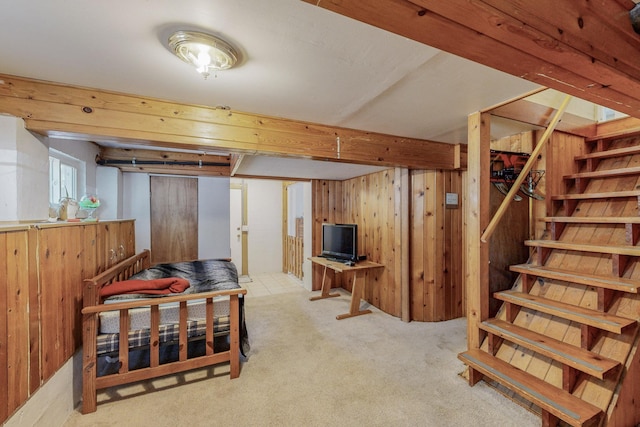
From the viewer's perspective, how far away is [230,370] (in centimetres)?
226

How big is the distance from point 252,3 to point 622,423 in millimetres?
2898

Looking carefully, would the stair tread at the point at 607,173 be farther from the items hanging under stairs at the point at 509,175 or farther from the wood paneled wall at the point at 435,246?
the wood paneled wall at the point at 435,246

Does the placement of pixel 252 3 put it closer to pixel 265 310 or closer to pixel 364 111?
pixel 364 111

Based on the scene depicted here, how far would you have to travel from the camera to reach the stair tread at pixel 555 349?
1.55 meters

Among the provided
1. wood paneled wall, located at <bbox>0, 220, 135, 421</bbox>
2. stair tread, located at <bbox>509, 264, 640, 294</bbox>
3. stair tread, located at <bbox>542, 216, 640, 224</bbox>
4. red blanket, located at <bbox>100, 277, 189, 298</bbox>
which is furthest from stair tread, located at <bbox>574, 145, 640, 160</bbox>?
wood paneled wall, located at <bbox>0, 220, 135, 421</bbox>

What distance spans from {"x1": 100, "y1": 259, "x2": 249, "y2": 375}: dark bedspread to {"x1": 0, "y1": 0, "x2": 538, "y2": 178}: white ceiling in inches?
62.9

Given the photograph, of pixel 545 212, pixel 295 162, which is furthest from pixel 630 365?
pixel 295 162

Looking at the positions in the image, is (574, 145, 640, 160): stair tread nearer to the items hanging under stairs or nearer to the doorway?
the items hanging under stairs

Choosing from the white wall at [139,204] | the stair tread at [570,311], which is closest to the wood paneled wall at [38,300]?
the white wall at [139,204]

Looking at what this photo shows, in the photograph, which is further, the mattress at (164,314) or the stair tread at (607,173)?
the stair tread at (607,173)

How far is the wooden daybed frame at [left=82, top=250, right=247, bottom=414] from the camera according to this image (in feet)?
6.14

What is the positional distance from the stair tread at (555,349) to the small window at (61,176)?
12.6ft

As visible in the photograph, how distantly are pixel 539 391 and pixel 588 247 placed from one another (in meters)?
1.13

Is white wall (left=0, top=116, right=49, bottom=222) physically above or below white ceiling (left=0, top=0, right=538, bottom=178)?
below
